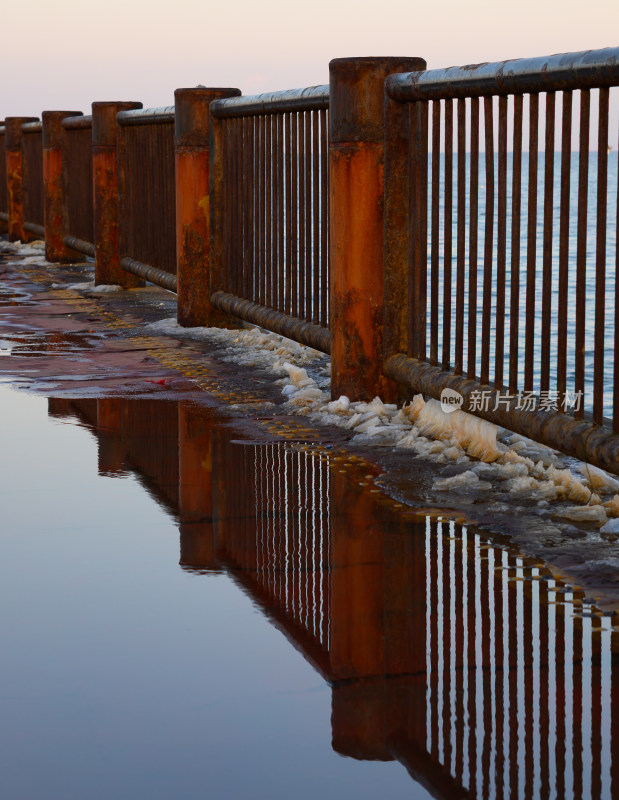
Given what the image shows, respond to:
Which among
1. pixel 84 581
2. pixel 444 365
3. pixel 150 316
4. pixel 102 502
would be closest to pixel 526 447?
pixel 444 365

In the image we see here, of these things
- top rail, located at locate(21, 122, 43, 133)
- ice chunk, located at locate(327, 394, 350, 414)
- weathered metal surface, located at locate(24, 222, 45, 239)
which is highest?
top rail, located at locate(21, 122, 43, 133)

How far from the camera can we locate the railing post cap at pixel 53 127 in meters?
16.4

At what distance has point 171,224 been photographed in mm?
11047

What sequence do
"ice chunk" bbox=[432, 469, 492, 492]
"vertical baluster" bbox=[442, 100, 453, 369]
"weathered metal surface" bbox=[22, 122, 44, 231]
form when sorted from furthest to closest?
"weathered metal surface" bbox=[22, 122, 44, 231] → "vertical baluster" bbox=[442, 100, 453, 369] → "ice chunk" bbox=[432, 469, 492, 492]

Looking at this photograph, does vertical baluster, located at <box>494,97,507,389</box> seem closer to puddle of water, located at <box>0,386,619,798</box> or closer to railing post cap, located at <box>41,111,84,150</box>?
puddle of water, located at <box>0,386,619,798</box>

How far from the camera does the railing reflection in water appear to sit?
109 inches

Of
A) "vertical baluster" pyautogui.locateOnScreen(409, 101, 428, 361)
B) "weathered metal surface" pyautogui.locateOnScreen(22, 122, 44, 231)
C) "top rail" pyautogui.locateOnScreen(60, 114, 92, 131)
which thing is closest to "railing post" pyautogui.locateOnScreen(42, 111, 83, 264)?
"top rail" pyautogui.locateOnScreen(60, 114, 92, 131)

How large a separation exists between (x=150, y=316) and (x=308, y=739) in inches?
332

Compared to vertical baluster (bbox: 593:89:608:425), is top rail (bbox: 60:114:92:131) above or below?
above

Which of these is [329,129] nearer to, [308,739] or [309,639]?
[309,639]

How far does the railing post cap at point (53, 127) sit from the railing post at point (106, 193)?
327cm

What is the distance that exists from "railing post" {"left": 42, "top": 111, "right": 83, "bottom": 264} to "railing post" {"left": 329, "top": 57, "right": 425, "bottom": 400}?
1039 centimetres

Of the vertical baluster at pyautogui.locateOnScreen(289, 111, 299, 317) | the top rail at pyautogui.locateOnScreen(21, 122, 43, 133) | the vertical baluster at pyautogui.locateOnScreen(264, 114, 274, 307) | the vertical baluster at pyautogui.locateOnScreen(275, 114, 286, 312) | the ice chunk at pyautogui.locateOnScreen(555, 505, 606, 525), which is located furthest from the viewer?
the top rail at pyautogui.locateOnScreen(21, 122, 43, 133)

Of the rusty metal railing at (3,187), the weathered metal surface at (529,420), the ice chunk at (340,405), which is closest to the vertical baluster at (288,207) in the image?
the ice chunk at (340,405)
